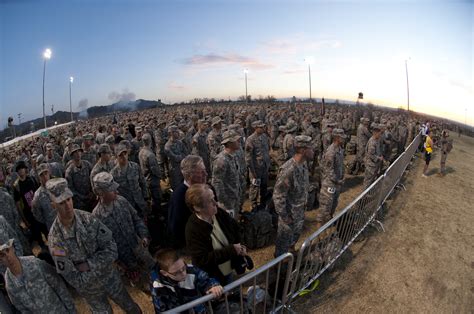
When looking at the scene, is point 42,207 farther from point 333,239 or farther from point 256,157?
point 333,239

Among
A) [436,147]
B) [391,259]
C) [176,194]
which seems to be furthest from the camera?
[436,147]

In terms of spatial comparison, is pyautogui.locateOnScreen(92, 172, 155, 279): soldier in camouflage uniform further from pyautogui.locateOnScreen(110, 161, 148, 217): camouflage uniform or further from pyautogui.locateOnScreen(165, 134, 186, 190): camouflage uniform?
pyautogui.locateOnScreen(165, 134, 186, 190): camouflage uniform

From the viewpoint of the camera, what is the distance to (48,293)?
2.57m

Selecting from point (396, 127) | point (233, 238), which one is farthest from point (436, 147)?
point (233, 238)

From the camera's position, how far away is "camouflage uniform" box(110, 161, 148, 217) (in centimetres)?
536

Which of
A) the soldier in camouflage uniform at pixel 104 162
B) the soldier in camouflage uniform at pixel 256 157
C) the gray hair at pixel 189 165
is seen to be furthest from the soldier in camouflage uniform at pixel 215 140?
the gray hair at pixel 189 165

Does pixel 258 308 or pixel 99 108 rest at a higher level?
pixel 99 108

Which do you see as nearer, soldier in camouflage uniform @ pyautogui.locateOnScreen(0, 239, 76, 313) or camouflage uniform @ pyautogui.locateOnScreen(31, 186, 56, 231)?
soldier in camouflage uniform @ pyautogui.locateOnScreen(0, 239, 76, 313)

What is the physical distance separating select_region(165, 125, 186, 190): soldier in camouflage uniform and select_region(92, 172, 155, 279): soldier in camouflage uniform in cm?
386

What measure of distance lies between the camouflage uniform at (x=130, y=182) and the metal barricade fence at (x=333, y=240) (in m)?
3.58

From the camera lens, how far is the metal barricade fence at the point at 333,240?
395 cm

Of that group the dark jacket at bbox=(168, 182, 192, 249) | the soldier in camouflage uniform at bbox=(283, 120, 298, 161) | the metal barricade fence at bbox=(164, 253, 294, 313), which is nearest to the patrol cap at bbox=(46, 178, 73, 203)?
the dark jacket at bbox=(168, 182, 192, 249)

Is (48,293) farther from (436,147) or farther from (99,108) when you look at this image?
(99,108)

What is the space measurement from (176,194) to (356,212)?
13.8 ft
